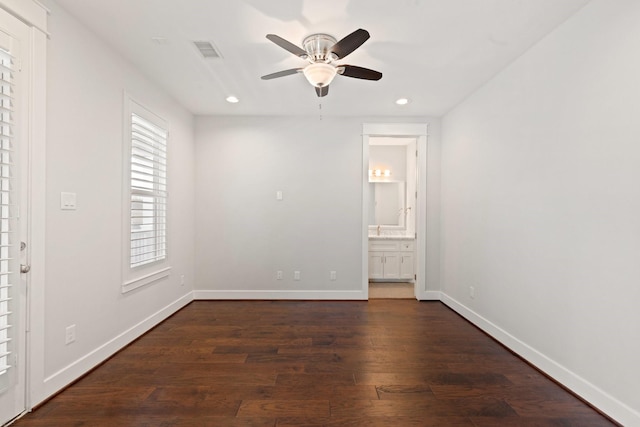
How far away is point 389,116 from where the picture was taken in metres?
4.34

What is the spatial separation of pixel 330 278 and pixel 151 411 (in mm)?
2805

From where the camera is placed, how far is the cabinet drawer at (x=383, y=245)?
557 cm

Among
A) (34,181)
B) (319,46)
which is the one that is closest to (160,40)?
(319,46)

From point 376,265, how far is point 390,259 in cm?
28

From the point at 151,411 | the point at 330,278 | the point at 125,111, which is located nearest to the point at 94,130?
the point at 125,111

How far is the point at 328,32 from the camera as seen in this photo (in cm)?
236

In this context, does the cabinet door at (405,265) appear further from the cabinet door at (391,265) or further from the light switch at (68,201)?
the light switch at (68,201)

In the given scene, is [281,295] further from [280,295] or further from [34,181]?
[34,181]

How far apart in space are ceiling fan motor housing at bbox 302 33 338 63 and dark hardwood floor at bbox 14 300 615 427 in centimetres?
252

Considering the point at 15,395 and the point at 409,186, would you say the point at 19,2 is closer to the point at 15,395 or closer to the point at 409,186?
the point at 15,395

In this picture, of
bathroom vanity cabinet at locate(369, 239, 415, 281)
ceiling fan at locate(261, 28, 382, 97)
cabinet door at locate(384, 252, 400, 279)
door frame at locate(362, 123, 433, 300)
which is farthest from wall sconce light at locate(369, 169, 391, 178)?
ceiling fan at locate(261, 28, 382, 97)

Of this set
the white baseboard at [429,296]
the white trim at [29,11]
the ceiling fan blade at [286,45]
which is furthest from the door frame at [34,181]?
the white baseboard at [429,296]

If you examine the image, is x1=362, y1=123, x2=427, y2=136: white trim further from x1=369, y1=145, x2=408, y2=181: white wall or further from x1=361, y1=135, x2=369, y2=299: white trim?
x1=369, y1=145, x2=408, y2=181: white wall

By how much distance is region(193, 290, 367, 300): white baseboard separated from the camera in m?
4.38
